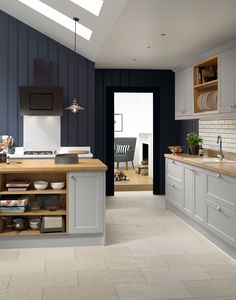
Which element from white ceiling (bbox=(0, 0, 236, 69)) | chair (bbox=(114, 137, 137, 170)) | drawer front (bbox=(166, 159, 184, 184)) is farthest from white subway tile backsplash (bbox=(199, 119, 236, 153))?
chair (bbox=(114, 137, 137, 170))

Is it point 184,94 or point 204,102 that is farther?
point 184,94

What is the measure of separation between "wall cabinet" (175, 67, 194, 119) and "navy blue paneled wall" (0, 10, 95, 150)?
1420 millimetres

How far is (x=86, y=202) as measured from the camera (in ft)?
15.2

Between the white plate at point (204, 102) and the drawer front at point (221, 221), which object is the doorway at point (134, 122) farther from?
the drawer front at point (221, 221)

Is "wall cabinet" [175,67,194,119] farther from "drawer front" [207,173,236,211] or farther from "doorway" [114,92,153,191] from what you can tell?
"doorway" [114,92,153,191]

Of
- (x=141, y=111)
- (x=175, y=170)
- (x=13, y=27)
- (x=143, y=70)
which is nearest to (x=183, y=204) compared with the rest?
(x=175, y=170)

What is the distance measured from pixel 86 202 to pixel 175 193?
1.99m

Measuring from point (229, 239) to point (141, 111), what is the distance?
8.82 meters

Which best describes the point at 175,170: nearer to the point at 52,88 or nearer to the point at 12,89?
the point at 52,88

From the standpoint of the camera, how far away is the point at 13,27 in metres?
7.09

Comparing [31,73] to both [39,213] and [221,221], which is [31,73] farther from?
[221,221]

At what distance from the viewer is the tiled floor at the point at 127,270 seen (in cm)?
339

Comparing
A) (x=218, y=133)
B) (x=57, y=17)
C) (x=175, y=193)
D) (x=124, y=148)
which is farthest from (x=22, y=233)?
(x=124, y=148)

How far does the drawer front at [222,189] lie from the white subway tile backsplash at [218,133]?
1.10 meters
